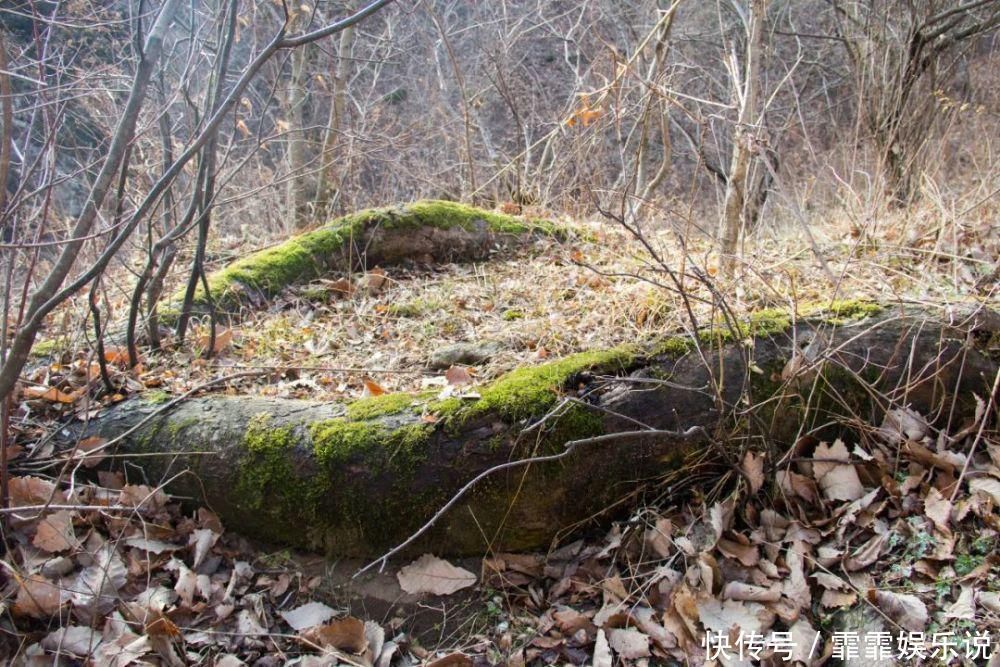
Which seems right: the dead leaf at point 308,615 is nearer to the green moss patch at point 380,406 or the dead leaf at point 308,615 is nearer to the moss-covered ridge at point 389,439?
the moss-covered ridge at point 389,439

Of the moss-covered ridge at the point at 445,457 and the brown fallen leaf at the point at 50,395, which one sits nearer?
the moss-covered ridge at the point at 445,457

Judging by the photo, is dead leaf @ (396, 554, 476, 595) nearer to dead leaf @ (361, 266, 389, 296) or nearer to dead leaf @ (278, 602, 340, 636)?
dead leaf @ (278, 602, 340, 636)

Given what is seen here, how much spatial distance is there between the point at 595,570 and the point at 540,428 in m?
0.54

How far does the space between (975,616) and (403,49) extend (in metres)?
11.1

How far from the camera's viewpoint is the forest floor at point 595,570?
2020 millimetres

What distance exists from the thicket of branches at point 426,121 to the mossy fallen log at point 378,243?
382 millimetres

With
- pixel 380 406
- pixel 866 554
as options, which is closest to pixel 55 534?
pixel 380 406

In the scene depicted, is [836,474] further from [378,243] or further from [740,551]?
[378,243]

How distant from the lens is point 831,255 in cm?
376

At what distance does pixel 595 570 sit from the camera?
7.64 feet

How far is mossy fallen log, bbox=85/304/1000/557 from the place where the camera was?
2.38m

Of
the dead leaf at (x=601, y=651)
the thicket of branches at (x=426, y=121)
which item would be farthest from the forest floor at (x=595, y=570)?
the thicket of branches at (x=426, y=121)

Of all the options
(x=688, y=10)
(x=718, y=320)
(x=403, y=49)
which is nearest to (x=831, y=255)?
(x=718, y=320)

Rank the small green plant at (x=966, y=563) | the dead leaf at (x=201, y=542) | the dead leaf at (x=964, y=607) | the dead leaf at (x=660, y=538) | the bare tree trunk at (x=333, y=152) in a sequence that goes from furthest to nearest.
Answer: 1. the bare tree trunk at (x=333, y=152)
2. the dead leaf at (x=201, y=542)
3. the dead leaf at (x=660, y=538)
4. the small green plant at (x=966, y=563)
5. the dead leaf at (x=964, y=607)
